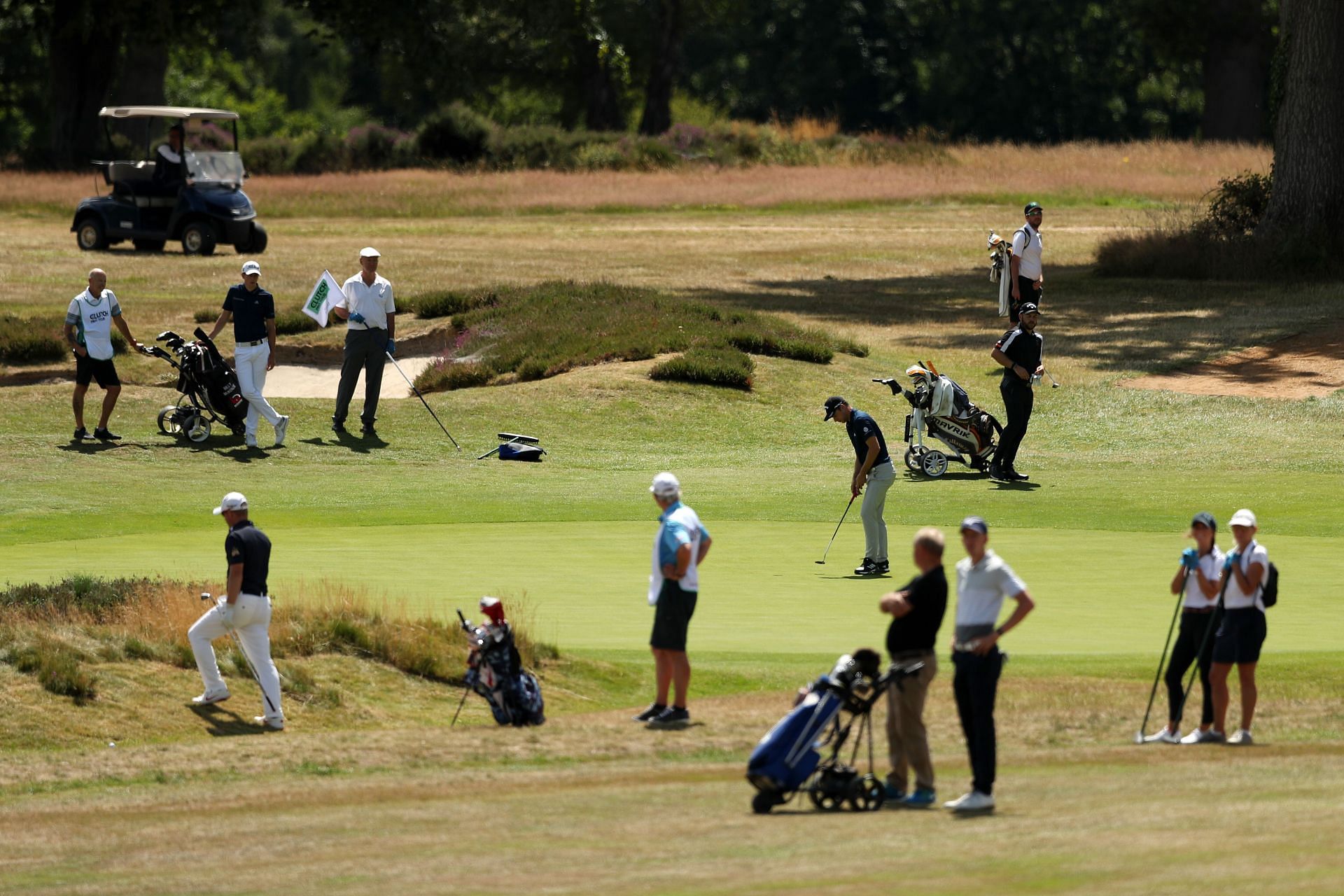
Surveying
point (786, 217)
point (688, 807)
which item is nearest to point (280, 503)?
point (688, 807)

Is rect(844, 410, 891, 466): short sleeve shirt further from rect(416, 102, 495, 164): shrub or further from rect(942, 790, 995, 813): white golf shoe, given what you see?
rect(416, 102, 495, 164): shrub

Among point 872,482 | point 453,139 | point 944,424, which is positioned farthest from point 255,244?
point 872,482

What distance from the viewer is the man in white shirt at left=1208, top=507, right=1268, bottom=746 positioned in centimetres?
1384

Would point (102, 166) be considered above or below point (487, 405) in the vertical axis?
above

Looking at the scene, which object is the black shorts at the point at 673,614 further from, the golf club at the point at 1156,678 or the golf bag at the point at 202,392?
the golf bag at the point at 202,392

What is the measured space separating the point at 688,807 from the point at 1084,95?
322 ft

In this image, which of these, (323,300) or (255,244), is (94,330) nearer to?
(323,300)

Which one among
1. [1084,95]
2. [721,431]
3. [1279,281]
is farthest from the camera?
[1084,95]

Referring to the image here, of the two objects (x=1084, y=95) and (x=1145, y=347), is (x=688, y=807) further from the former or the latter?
(x=1084, y=95)

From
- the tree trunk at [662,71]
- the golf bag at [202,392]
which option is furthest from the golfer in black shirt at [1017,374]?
the tree trunk at [662,71]

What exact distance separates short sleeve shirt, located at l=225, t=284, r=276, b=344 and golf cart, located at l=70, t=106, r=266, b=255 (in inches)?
744

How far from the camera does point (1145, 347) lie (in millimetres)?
38000

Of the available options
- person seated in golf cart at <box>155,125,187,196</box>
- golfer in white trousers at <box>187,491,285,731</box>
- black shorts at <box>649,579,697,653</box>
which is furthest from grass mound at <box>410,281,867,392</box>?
black shorts at <box>649,579,697,653</box>

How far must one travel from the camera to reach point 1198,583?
14.0 meters
